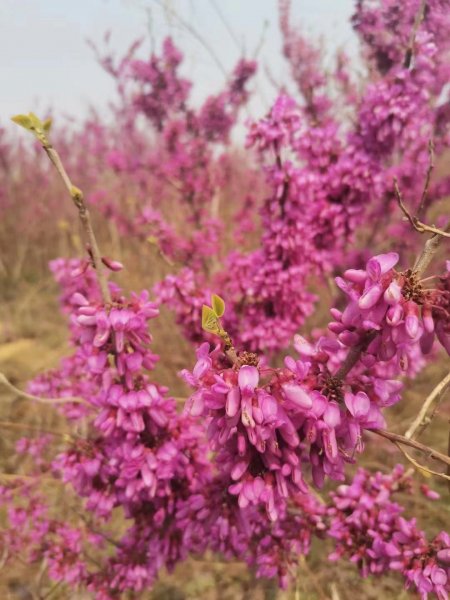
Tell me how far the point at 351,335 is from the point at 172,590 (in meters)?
3.27

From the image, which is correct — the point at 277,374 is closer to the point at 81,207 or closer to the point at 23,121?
the point at 81,207

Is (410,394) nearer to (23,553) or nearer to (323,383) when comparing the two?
(23,553)

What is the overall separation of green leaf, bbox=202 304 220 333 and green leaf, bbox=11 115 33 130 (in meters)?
0.78

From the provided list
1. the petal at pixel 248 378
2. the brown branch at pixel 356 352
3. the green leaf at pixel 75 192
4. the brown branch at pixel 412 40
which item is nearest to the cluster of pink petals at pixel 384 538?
the brown branch at pixel 356 352

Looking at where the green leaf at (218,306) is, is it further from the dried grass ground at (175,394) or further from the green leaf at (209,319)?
the dried grass ground at (175,394)

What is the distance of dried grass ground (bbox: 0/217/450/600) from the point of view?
3301 mm

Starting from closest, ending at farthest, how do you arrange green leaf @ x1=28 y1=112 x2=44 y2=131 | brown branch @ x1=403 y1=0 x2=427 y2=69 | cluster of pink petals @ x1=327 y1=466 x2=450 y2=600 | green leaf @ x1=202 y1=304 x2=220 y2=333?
green leaf @ x1=202 y1=304 x2=220 y2=333 < green leaf @ x1=28 y1=112 x2=44 y2=131 < cluster of pink petals @ x1=327 y1=466 x2=450 y2=600 < brown branch @ x1=403 y1=0 x2=427 y2=69

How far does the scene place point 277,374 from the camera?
45.8 inches

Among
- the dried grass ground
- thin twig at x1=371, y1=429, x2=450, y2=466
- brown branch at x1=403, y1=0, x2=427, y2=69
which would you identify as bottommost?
the dried grass ground

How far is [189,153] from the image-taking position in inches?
171

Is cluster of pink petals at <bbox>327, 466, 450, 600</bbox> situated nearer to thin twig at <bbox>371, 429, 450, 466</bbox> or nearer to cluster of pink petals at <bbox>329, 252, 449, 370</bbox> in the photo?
thin twig at <bbox>371, 429, 450, 466</bbox>

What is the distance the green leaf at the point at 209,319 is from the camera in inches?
38.1

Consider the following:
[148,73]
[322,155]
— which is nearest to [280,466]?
[322,155]

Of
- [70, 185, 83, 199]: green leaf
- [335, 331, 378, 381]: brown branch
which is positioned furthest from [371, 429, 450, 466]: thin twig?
[70, 185, 83, 199]: green leaf
